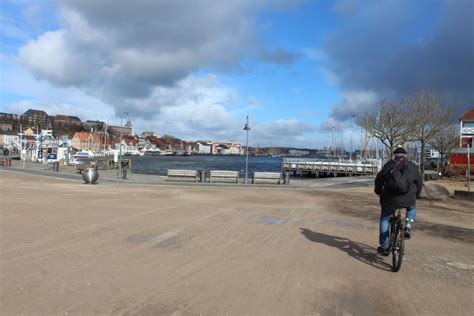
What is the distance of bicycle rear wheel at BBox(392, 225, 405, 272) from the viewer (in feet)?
20.6

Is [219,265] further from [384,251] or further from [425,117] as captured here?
[425,117]

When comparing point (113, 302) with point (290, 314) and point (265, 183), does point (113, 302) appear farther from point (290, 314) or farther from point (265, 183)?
point (265, 183)

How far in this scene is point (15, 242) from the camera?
7418 mm

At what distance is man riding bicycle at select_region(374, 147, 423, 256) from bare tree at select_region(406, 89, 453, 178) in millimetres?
28422

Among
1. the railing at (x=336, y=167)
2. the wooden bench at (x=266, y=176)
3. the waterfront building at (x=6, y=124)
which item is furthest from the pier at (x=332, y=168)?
the waterfront building at (x=6, y=124)

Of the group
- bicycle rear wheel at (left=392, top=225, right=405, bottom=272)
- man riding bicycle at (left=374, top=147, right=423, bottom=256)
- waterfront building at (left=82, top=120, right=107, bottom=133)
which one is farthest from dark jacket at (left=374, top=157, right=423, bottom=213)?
waterfront building at (left=82, top=120, right=107, bottom=133)

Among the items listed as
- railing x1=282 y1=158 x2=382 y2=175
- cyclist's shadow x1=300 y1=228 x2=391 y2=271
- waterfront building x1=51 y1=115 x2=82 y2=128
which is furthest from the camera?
waterfront building x1=51 y1=115 x2=82 y2=128

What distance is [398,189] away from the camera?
21.6ft

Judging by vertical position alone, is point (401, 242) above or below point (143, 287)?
above

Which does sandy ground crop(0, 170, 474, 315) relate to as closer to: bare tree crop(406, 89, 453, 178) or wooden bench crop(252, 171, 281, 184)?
wooden bench crop(252, 171, 281, 184)

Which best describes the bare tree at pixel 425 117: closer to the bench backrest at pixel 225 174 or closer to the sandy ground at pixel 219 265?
the bench backrest at pixel 225 174

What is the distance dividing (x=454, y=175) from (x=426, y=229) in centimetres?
3666

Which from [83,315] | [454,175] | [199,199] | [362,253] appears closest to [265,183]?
[199,199]

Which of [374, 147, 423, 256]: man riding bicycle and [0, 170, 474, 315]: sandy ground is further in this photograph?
[374, 147, 423, 256]: man riding bicycle
